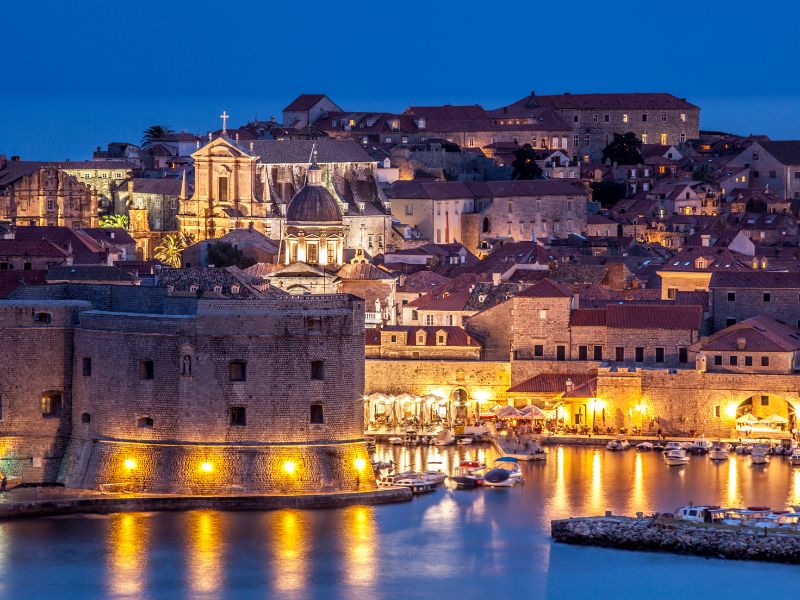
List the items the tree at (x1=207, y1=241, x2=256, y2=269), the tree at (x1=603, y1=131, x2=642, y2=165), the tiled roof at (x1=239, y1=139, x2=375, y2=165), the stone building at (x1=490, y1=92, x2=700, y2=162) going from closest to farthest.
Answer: the tree at (x1=207, y1=241, x2=256, y2=269), the tiled roof at (x1=239, y1=139, x2=375, y2=165), the tree at (x1=603, y1=131, x2=642, y2=165), the stone building at (x1=490, y1=92, x2=700, y2=162)

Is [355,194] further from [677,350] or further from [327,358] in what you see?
[327,358]

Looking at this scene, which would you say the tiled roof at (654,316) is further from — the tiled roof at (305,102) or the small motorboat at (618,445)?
the tiled roof at (305,102)

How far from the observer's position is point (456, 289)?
223 feet

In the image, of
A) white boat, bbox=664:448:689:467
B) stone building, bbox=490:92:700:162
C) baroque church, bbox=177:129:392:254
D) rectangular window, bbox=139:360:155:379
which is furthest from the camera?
stone building, bbox=490:92:700:162

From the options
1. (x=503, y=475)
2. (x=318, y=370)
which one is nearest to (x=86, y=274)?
(x=503, y=475)

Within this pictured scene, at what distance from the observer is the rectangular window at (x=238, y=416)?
4566 cm

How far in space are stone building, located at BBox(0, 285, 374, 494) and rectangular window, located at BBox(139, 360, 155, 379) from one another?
2 centimetres

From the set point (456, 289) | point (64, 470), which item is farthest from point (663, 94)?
point (64, 470)

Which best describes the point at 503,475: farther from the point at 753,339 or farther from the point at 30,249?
the point at 30,249

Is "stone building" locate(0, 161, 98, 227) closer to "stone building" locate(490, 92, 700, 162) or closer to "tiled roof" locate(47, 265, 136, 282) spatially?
"tiled roof" locate(47, 265, 136, 282)

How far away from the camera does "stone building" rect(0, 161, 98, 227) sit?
9075cm

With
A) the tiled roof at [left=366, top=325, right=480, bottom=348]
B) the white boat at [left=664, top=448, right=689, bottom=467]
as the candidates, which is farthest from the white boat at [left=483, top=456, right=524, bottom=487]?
the tiled roof at [left=366, top=325, right=480, bottom=348]

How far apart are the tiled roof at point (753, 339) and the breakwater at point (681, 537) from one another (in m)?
13.2

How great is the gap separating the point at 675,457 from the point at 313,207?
20.0 m
